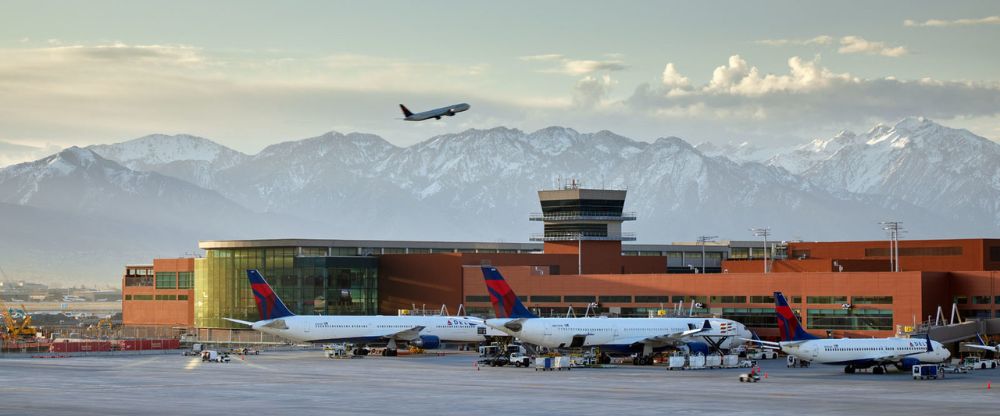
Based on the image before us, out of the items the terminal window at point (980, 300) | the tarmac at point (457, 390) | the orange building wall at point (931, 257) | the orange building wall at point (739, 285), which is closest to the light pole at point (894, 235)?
the orange building wall at point (931, 257)

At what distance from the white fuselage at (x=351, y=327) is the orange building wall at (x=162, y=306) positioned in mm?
63322

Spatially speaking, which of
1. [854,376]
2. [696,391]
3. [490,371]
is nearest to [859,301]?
[854,376]

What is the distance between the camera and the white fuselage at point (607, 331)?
335 feet

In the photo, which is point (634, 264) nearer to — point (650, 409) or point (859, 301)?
point (859, 301)

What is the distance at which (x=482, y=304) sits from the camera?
156 meters

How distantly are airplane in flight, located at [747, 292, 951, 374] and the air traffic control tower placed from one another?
2892 inches

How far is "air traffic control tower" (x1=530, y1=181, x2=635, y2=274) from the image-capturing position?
6663 inches

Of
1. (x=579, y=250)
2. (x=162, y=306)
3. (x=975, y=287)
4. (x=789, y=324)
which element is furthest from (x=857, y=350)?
(x=162, y=306)

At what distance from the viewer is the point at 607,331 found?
347 feet

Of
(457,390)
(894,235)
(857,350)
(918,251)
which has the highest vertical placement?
(894,235)

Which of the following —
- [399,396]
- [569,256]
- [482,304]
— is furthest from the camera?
[569,256]

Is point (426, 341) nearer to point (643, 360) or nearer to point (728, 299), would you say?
point (643, 360)

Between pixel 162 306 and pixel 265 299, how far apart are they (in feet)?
243

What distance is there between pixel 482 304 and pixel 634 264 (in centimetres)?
2744
